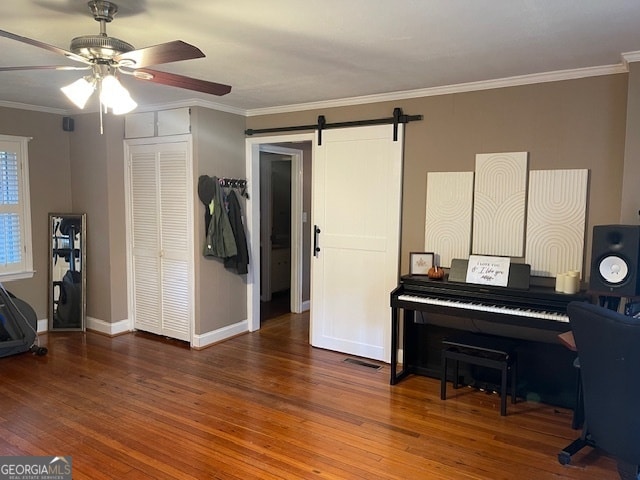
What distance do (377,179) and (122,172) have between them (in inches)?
106

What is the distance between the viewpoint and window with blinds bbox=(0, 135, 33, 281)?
15.3ft

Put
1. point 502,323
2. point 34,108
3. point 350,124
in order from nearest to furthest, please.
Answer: point 502,323 → point 350,124 → point 34,108

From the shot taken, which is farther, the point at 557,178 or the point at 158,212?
the point at 158,212

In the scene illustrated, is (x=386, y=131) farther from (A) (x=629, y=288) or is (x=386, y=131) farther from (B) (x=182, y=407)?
(B) (x=182, y=407)

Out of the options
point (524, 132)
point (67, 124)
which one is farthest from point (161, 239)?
point (524, 132)

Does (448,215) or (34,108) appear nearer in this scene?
(448,215)

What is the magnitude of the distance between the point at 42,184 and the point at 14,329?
156 centimetres

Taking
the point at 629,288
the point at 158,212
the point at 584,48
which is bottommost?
the point at 629,288

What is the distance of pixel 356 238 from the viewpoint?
430cm

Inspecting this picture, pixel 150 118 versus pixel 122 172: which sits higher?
pixel 150 118

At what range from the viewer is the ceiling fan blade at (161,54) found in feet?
6.20

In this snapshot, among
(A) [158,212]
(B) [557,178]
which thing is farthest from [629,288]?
(A) [158,212]

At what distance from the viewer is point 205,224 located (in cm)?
457

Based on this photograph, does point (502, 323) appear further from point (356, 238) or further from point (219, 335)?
point (219, 335)
